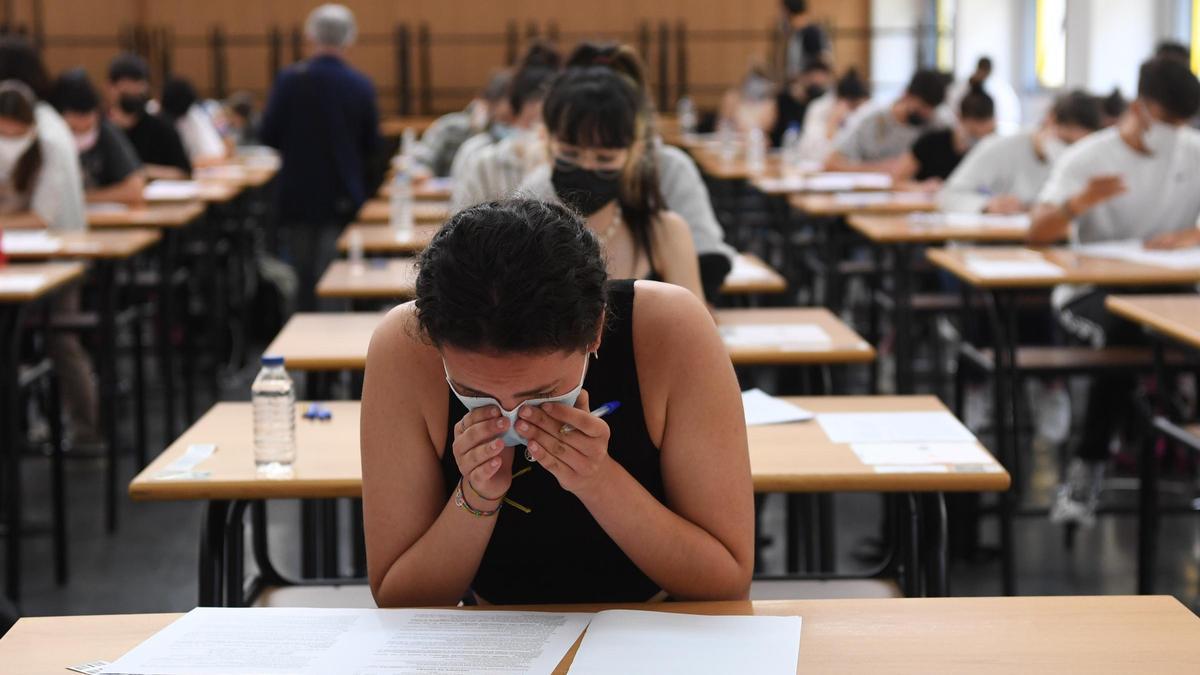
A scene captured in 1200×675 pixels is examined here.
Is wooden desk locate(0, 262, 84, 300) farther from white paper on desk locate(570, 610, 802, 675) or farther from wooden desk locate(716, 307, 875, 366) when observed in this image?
white paper on desk locate(570, 610, 802, 675)

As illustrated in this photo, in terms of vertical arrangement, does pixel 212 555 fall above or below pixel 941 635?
below

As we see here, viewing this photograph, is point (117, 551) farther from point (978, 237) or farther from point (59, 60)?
point (59, 60)

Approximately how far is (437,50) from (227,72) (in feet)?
7.31

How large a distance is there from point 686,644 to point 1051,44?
1002cm

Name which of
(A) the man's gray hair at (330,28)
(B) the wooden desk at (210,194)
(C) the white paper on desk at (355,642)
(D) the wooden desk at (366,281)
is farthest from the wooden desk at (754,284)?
(A) the man's gray hair at (330,28)

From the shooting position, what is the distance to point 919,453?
2.38 meters

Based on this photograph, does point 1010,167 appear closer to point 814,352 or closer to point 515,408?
point 814,352

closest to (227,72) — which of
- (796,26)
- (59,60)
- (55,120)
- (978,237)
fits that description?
(59,60)

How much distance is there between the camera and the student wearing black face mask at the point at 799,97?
35.6 feet

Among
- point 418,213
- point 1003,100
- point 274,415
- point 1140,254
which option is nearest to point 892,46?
point 1003,100

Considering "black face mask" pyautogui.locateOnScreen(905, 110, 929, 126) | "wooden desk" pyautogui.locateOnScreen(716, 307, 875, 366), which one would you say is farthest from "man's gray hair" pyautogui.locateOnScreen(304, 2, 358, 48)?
"wooden desk" pyautogui.locateOnScreen(716, 307, 875, 366)

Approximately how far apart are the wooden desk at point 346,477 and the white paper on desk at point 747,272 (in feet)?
5.43

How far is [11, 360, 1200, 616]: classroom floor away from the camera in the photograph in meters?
3.94

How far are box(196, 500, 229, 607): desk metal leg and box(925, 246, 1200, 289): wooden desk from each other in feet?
7.83
